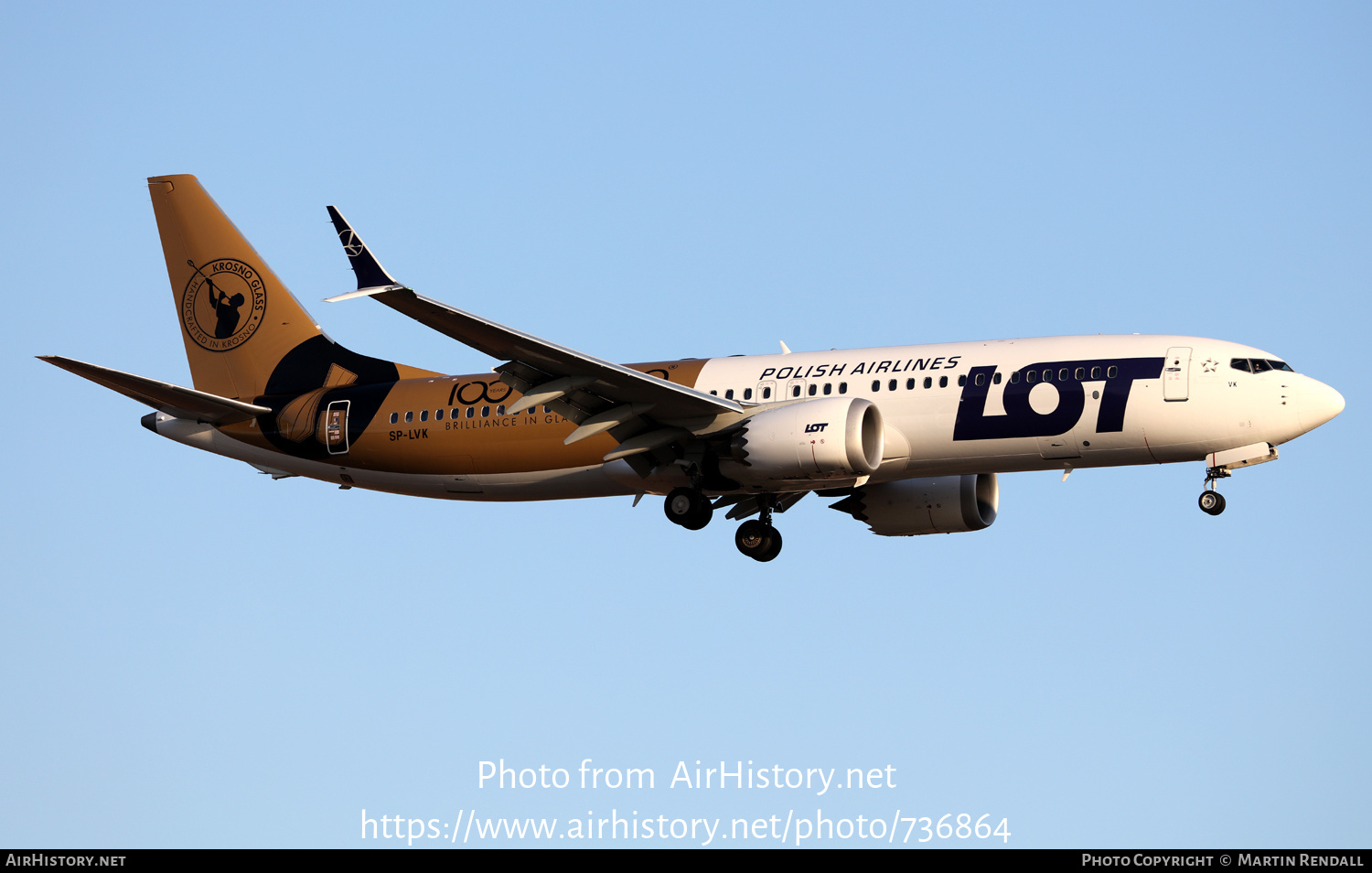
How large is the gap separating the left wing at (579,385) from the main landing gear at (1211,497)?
10.0m

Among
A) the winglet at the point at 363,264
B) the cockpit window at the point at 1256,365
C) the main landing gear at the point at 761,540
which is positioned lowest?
the main landing gear at the point at 761,540

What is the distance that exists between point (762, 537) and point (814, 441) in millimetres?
5843

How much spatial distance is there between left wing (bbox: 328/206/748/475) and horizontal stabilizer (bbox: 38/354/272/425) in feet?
25.6

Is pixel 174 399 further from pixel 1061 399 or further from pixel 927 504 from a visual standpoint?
pixel 1061 399

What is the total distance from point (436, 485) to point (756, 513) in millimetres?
7828

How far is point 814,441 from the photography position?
36.1 metres

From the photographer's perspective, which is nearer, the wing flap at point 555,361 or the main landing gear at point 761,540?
the wing flap at point 555,361

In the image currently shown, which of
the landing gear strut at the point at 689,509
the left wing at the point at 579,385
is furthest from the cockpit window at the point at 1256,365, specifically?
the landing gear strut at the point at 689,509

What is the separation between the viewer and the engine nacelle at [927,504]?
1645 inches

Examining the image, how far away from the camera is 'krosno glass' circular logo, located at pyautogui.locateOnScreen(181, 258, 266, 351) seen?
147 ft

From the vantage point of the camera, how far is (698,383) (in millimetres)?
39344

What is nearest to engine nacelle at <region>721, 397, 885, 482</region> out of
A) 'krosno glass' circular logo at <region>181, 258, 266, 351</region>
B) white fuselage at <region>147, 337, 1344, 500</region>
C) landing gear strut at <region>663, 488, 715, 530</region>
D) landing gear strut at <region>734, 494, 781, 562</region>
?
white fuselage at <region>147, 337, 1344, 500</region>

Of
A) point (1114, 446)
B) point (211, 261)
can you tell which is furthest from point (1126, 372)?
point (211, 261)

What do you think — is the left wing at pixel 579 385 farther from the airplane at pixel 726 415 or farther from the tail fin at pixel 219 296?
the tail fin at pixel 219 296
